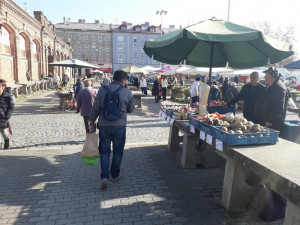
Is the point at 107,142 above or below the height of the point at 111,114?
below

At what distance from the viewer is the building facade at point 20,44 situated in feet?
54.7

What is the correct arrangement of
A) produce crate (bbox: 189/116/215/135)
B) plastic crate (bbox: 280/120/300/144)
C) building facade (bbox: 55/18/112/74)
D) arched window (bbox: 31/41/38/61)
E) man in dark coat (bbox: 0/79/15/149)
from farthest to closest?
building facade (bbox: 55/18/112/74) < arched window (bbox: 31/41/38/61) < man in dark coat (bbox: 0/79/15/149) < plastic crate (bbox: 280/120/300/144) < produce crate (bbox: 189/116/215/135)

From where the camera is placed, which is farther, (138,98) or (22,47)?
(22,47)

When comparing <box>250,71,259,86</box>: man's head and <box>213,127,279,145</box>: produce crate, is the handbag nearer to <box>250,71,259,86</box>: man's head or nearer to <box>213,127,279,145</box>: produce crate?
<box>213,127,279,145</box>: produce crate

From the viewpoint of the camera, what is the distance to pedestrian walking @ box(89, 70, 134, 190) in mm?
4121

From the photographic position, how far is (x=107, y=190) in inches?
169

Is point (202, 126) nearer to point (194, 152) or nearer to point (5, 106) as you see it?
point (194, 152)

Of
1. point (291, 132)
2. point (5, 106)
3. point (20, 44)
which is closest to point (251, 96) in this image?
point (291, 132)

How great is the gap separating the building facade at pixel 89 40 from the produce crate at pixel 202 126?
62479 mm

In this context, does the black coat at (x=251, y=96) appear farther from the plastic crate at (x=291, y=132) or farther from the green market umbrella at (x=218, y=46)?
the green market umbrella at (x=218, y=46)

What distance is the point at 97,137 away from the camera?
445 cm

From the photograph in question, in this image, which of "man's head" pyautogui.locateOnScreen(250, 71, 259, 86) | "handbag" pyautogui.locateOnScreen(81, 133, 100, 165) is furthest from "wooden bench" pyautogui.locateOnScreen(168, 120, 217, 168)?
"handbag" pyautogui.locateOnScreen(81, 133, 100, 165)

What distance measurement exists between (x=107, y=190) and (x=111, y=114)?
1.34 m

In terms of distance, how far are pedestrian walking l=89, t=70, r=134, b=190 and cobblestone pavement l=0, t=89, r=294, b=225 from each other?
553mm
